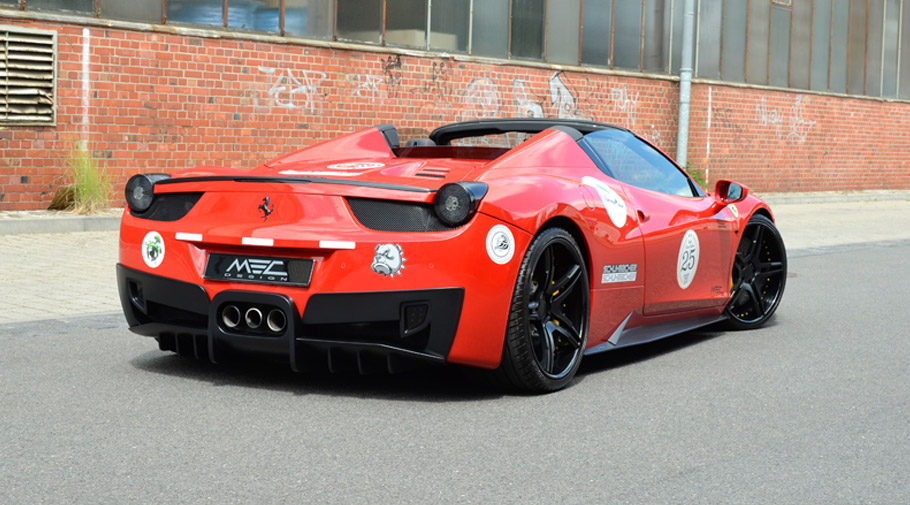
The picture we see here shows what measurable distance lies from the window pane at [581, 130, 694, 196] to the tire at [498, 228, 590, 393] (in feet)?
2.52

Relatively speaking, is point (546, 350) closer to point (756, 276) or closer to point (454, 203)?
point (454, 203)

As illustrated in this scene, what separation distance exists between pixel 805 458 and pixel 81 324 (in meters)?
4.34

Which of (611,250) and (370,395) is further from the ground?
(611,250)

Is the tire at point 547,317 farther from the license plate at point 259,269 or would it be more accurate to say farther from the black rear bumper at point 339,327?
the license plate at point 259,269

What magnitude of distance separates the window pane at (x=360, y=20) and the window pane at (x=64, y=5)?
4.18 meters

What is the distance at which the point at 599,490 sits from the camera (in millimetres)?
3686

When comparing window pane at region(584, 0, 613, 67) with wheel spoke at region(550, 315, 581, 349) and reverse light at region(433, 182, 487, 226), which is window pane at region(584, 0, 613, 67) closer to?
wheel spoke at region(550, 315, 581, 349)

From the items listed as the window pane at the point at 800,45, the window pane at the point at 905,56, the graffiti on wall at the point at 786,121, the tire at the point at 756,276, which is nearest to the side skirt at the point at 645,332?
the tire at the point at 756,276

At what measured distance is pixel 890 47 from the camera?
29438mm

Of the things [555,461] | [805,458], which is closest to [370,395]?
[555,461]

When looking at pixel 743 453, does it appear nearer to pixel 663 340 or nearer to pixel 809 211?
pixel 663 340

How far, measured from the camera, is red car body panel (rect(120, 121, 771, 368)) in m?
4.63

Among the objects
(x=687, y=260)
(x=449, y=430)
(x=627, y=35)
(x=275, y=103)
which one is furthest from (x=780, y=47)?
(x=449, y=430)

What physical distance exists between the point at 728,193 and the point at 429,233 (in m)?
2.66
